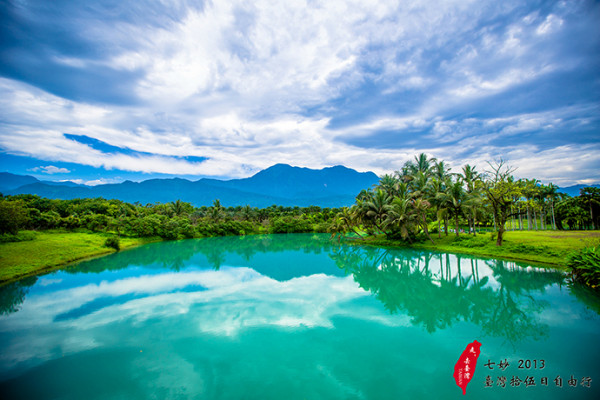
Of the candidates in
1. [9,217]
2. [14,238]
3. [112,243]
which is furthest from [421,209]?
[14,238]

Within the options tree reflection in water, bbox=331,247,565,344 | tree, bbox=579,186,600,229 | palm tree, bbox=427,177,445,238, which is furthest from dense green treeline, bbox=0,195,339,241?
tree, bbox=579,186,600,229

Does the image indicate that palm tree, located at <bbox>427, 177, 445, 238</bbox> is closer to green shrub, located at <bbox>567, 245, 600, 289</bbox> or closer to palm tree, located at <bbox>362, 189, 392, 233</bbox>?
palm tree, located at <bbox>362, 189, 392, 233</bbox>

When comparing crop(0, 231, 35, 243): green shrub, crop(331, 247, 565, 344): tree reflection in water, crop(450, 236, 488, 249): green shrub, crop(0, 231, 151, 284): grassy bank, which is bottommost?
crop(331, 247, 565, 344): tree reflection in water

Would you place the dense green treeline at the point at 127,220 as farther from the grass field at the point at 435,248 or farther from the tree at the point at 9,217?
the grass field at the point at 435,248

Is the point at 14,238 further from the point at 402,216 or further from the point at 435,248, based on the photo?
the point at 435,248

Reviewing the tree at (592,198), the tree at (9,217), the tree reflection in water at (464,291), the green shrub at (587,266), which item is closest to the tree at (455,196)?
the tree reflection in water at (464,291)

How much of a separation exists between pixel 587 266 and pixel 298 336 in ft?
41.8

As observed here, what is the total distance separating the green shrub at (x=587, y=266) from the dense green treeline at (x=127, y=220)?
3833cm

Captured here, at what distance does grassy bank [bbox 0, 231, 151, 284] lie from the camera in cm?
1608

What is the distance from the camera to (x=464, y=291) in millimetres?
11938

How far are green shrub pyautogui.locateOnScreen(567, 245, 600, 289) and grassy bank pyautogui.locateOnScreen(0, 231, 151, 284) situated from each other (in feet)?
94.8

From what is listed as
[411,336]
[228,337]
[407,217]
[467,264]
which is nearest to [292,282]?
[228,337]

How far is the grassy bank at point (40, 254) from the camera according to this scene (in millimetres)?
16078

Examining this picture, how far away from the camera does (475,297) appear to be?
437 inches
